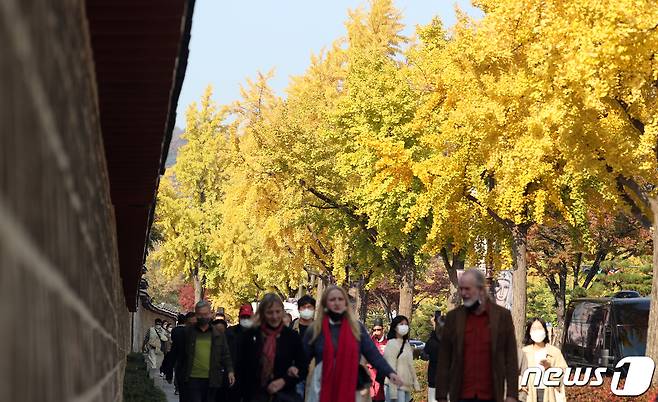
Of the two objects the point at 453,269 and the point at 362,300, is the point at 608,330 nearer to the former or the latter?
the point at 453,269

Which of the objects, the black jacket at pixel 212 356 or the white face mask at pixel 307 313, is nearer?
the black jacket at pixel 212 356

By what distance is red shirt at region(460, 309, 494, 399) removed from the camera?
344 inches

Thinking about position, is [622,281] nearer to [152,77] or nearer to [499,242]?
[499,242]

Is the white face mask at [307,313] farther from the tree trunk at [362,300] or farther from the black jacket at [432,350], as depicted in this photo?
the tree trunk at [362,300]

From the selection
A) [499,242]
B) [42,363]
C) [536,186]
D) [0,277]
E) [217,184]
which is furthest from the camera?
[217,184]

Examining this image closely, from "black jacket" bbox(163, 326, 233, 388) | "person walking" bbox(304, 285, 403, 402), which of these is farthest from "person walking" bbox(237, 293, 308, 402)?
"black jacket" bbox(163, 326, 233, 388)

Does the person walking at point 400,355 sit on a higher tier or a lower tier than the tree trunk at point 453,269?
lower

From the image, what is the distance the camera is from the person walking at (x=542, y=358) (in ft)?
49.9

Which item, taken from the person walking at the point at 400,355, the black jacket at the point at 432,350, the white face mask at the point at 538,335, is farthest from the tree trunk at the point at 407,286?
the white face mask at the point at 538,335

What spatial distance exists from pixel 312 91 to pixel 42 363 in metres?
58.2

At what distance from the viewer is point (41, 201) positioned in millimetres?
2203

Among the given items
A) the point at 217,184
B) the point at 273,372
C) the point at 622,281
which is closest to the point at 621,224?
the point at 622,281

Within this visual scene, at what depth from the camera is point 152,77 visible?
19.1 ft

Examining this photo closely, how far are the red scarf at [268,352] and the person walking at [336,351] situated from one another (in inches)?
27.7
